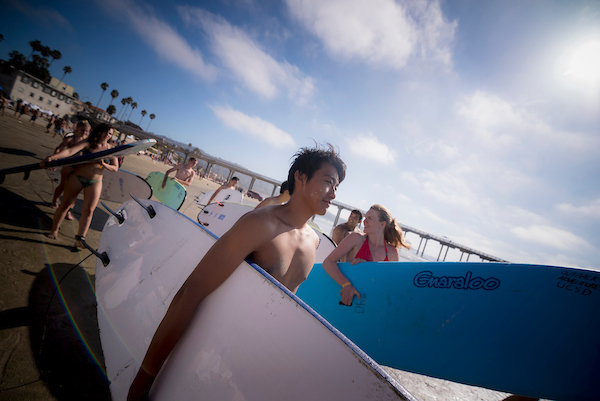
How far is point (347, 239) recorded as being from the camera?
2787 mm

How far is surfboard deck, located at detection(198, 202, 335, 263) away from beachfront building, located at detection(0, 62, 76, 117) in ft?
194

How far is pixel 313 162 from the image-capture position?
152cm

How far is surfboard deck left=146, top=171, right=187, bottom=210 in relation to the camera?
6172 millimetres

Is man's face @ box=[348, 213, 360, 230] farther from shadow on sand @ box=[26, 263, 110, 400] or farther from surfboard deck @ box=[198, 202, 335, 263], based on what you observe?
shadow on sand @ box=[26, 263, 110, 400]

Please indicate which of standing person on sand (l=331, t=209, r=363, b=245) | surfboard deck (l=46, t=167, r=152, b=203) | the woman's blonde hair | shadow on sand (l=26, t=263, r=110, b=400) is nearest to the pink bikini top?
the woman's blonde hair

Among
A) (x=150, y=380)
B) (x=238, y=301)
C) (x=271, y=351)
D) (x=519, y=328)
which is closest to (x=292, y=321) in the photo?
(x=271, y=351)

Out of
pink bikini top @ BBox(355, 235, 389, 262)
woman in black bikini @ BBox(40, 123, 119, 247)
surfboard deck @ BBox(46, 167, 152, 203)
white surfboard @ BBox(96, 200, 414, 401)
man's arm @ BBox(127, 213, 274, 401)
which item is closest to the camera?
Answer: white surfboard @ BBox(96, 200, 414, 401)

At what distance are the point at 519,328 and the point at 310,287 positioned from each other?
80.1 inches

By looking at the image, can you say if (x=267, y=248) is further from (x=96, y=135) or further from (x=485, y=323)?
(x=96, y=135)

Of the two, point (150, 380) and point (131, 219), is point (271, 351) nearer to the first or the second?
point (150, 380)

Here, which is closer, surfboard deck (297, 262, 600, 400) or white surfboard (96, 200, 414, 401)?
white surfboard (96, 200, 414, 401)

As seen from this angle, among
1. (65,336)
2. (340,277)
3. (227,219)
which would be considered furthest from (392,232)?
(65,336)

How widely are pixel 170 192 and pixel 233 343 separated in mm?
6490

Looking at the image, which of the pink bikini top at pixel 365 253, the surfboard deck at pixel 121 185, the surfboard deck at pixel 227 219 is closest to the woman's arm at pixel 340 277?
the pink bikini top at pixel 365 253
